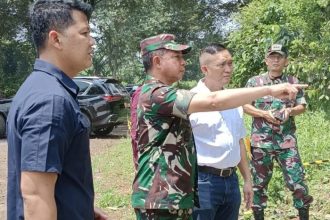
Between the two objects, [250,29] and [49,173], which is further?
[250,29]

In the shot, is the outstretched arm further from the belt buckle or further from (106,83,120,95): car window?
(106,83,120,95): car window

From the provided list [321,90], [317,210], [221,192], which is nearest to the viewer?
[221,192]

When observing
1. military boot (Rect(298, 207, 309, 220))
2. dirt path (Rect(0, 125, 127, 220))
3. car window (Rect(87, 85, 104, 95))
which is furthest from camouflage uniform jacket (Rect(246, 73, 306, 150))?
car window (Rect(87, 85, 104, 95))

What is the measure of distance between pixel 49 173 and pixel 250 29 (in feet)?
37.7

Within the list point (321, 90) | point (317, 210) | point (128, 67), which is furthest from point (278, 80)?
point (128, 67)

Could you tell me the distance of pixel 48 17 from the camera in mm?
1991

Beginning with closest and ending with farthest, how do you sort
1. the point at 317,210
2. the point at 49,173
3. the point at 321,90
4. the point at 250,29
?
the point at 49,173
the point at 317,210
the point at 321,90
the point at 250,29

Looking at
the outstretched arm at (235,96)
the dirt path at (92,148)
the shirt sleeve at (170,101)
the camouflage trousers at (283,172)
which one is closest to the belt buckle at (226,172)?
the shirt sleeve at (170,101)

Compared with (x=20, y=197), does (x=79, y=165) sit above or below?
above

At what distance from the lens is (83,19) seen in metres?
2.07

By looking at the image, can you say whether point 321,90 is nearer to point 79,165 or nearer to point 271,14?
point 271,14

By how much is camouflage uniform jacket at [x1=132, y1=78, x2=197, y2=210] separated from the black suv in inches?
395

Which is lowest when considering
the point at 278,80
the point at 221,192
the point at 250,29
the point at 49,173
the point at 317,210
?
the point at 317,210

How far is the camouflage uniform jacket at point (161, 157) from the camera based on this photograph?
265cm
